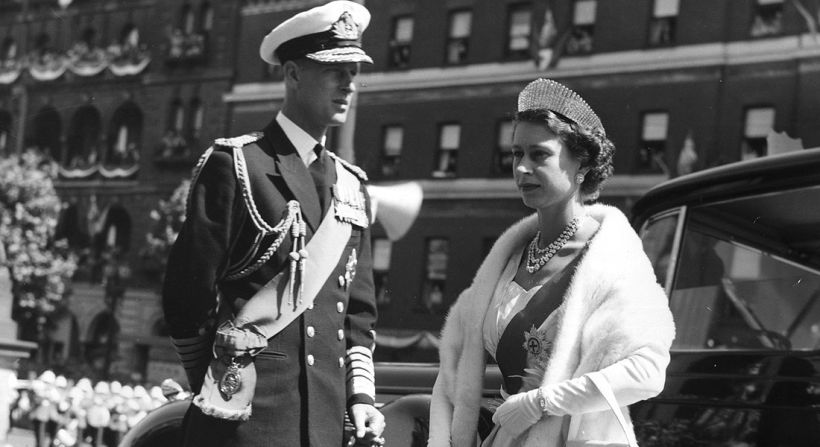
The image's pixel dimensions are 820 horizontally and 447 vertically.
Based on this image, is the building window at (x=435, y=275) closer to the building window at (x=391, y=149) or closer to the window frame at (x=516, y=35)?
the building window at (x=391, y=149)

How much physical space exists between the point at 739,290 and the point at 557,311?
243cm

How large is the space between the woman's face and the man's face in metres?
0.55

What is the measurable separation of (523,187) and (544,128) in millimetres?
175

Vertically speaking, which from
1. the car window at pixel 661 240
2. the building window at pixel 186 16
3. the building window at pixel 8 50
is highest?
the car window at pixel 661 240

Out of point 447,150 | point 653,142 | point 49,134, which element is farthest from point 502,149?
point 49,134

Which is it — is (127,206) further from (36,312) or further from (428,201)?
Result: (428,201)

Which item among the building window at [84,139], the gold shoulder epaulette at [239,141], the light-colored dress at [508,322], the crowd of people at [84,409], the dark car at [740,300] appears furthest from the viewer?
the building window at [84,139]

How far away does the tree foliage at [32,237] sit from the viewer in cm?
3600

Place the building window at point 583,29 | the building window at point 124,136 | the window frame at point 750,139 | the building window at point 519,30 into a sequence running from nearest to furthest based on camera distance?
the window frame at point 750,139 < the building window at point 583,29 < the building window at point 519,30 < the building window at point 124,136

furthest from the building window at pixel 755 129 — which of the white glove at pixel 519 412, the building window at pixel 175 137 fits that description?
the white glove at pixel 519 412

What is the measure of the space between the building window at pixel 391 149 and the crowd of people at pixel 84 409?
21.9 meters

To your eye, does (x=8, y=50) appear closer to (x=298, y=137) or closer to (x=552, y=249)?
(x=298, y=137)

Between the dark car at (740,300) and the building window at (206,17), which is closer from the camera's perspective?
the dark car at (740,300)

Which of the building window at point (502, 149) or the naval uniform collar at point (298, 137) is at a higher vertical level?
the naval uniform collar at point (298, 137)
